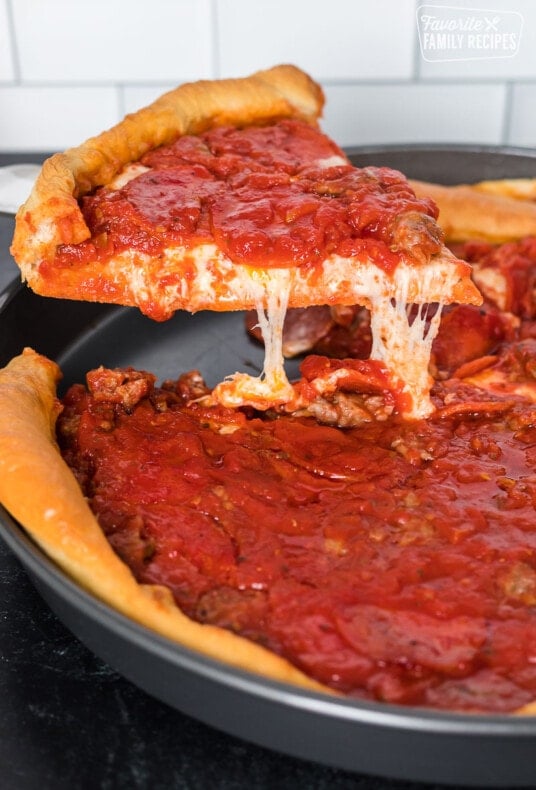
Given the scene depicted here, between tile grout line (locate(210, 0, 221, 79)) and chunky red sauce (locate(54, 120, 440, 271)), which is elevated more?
tile grout line (locate(210, 0, 221, 79))

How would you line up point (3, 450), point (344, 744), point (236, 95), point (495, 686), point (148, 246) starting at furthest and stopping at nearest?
point (236, 95)
point (148, 246)
point (3, 450)
point (495, 686)
point (344, 744)

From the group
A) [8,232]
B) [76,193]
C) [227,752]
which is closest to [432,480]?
[227,752]

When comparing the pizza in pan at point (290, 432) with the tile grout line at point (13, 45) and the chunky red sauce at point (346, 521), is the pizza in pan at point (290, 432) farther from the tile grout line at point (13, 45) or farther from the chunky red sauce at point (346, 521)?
the tile grout line at point (13, 45)

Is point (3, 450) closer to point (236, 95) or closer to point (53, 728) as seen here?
point (53, 728)

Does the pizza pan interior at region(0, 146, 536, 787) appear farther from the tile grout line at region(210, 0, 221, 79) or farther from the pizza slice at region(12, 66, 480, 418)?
the tile grout line at region(210, 0, 221, 79)

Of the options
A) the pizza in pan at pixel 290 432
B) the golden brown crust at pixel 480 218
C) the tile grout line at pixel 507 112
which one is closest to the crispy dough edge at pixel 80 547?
the pizza in pan at pixel 290 432

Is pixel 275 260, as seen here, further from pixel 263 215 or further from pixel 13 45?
pixel 13 45

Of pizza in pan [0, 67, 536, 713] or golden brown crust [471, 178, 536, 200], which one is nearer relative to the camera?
pizza in pan [0, 67, 536, 713]

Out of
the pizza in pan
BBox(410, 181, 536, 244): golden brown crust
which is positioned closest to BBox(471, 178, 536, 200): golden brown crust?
BBox(410, 181, 536, 244): golden brown crust
